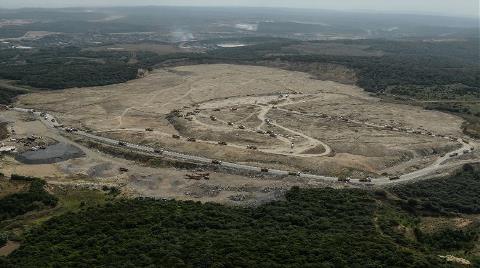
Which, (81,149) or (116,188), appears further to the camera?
(81,149)

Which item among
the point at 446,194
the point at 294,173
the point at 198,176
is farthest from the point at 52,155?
the point at 446,194

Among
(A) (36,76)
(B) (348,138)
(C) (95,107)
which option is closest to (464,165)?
(B) (348,138)

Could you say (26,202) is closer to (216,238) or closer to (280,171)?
(216,238)

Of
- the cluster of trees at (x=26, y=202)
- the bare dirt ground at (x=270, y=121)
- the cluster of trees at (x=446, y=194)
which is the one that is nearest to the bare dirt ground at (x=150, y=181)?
the cluster of trees at (x=26, y=202)

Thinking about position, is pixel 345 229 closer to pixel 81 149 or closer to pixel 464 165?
pixel 464 165

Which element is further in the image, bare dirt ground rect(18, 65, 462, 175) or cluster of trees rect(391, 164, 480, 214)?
bare dirt ground rect(18, 65, 462, 175)

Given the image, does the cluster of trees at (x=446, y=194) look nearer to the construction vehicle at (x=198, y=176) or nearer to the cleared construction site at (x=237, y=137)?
the cleared construction site at (x=237, y=137)

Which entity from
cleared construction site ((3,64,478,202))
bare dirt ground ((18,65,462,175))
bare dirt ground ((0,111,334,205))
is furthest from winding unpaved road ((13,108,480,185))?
bare dirt ground ((0,111,334,205))

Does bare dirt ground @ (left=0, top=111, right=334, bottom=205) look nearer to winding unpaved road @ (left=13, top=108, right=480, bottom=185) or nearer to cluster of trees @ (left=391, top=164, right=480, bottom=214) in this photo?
winding unpaved road @ (left=13, top=108, right=480, bottom=185)
